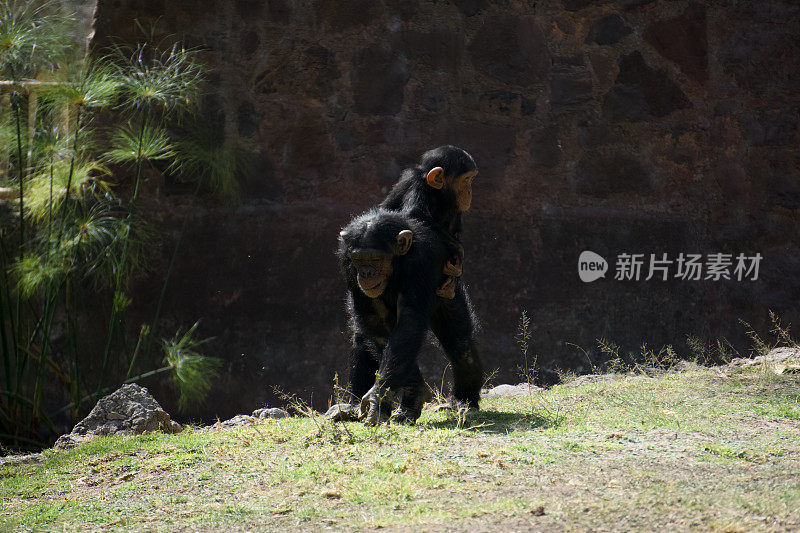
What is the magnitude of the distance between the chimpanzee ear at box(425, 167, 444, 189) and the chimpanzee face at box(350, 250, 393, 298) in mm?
555

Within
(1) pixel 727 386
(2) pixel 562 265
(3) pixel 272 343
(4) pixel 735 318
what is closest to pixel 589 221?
(2) pixel 562 265

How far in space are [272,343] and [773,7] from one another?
12.7 ft

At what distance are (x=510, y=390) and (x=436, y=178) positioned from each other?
152 cm

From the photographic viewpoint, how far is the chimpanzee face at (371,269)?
138 inches

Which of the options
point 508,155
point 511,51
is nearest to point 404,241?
point 508,155

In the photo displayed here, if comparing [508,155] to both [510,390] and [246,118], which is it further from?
[246,118]

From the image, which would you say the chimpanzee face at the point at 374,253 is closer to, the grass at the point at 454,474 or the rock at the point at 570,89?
the grass at the point at 454,474

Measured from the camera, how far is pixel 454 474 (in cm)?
266

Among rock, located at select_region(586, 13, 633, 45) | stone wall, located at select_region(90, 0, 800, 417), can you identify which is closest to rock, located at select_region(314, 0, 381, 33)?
stone wall, located at select_region(90, 0, 800, 417)

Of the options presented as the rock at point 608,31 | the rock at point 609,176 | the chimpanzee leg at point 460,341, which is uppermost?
the rock at point 608,31

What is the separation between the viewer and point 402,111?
207 inches

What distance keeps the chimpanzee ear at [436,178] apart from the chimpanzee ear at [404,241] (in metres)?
0.42

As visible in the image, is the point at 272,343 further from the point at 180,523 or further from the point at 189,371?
the point at 180,523

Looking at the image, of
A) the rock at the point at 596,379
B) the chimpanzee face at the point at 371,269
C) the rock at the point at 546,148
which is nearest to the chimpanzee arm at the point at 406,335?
the chimpanzee face at the point at 371,269
